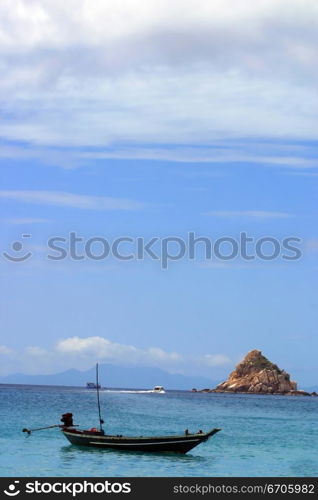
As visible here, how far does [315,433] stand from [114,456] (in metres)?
43.9

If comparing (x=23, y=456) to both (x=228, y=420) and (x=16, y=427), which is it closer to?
(x=16, y=427)

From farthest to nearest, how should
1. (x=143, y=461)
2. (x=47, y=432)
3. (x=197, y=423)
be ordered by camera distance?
(x=197, y=423)
(x=47, y=432)
(x=143, y=461)

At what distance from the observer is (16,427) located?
89.2m

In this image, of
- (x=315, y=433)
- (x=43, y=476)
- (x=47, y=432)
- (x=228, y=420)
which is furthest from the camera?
(x=228, y=420)

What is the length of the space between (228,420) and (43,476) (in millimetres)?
68105

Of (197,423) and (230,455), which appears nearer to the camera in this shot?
(230,455)

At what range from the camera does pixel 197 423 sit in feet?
363

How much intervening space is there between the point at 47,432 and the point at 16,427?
9.94 metres

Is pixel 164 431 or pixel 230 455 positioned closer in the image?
pixel 230 455

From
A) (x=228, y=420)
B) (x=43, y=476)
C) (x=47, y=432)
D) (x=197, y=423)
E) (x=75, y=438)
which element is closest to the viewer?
(x=43, y=476)
